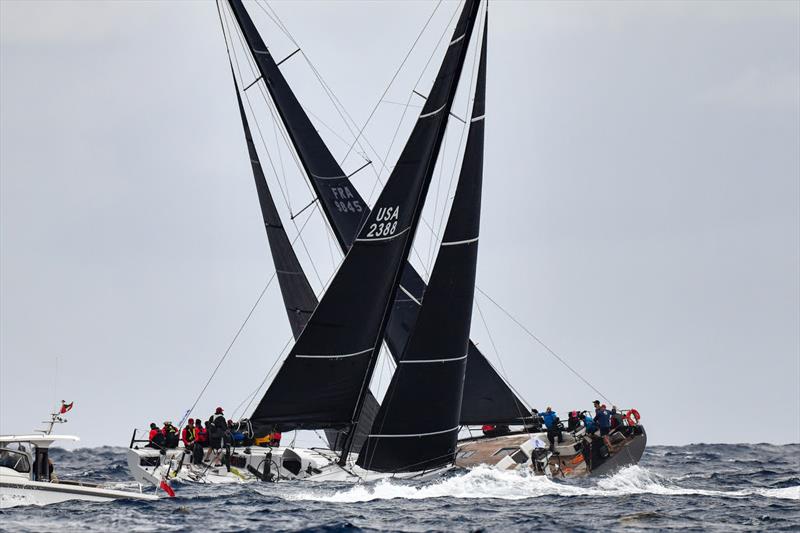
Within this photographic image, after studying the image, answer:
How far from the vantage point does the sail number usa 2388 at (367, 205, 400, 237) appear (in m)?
28.1

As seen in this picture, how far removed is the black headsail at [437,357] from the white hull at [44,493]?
637 cm

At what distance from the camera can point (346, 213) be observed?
34344mm

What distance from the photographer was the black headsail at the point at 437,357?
2747 cm

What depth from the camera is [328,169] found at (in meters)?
34.5

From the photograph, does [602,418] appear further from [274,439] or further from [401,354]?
[274,439]

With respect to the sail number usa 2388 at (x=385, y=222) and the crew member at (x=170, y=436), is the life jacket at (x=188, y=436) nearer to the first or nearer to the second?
the crew member at (x=170, y=436)

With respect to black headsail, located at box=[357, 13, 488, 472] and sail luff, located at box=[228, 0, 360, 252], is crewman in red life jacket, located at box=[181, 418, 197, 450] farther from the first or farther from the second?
sail luff, located at box=[228, 0, 360, 252]

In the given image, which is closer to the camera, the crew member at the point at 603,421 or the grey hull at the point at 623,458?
the grey hull at the point at 623,458

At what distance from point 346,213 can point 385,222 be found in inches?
250

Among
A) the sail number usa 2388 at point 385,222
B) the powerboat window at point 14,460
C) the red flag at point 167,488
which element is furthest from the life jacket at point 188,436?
the powerboat window at point 14,460

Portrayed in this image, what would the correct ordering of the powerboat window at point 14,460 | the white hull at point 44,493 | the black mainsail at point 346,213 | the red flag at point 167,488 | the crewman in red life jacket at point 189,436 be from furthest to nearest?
the black mainsail at point 346,213 → the crewman in red life jacket at point 189,436 → the red flag at point 167,488 → the powerboat window at point 14,460 → the white hull at point 44,493

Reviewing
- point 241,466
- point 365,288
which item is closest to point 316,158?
point 365,288

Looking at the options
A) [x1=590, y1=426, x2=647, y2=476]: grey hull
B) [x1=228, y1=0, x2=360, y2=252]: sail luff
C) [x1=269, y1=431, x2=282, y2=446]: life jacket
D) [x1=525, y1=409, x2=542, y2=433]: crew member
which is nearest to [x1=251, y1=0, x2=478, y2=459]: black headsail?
[x1=269, y1=431, x2=282, y2=446]: life jacket

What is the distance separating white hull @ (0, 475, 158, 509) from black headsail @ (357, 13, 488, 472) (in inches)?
251
